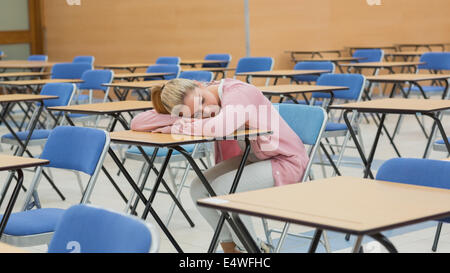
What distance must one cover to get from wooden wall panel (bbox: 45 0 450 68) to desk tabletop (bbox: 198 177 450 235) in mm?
8783

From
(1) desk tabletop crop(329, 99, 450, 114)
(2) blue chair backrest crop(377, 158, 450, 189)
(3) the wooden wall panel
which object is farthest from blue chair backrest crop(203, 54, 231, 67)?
(2) blue chair backrest crop(377, 158, 450, 189)

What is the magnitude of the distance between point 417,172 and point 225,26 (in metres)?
8.91

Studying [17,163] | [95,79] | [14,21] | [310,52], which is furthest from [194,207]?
[14,21]

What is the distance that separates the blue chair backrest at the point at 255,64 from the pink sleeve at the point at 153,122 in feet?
17.0

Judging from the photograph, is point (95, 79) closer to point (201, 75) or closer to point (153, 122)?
point (201, 75)

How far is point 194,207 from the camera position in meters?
5.35

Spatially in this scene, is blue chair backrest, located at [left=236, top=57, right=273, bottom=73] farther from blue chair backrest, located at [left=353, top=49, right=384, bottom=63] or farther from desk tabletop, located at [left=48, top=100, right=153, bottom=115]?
desk tabletop, located at [left=48, top=100, right=153, bottom=115]

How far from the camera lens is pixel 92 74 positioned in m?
8.12

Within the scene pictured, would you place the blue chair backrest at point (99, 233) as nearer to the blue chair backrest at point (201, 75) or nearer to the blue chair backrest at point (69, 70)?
the blue chair backrest at point (201, 75)

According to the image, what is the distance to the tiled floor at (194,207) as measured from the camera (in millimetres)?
4258

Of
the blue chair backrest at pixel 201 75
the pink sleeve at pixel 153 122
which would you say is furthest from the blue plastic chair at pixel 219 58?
the pink sleeve at pixel 153 122

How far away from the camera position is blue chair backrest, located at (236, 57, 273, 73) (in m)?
8.96

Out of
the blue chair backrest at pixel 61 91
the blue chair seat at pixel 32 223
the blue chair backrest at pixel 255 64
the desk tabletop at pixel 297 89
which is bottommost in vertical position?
the blue chair backrest at pixel 255 64
